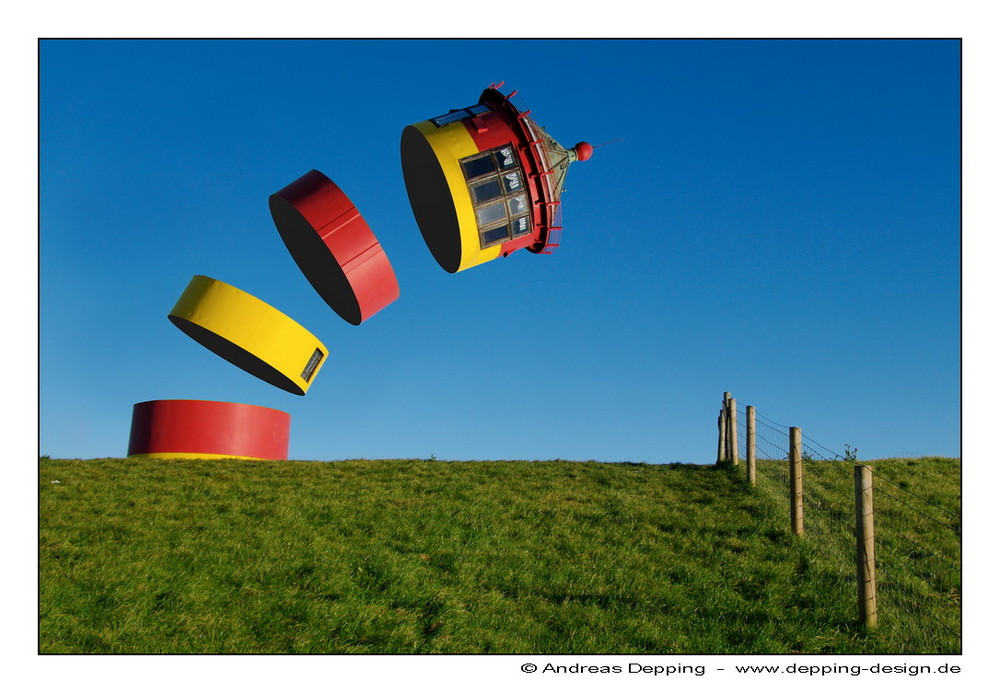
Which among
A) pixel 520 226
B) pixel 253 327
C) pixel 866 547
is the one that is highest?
pixel 520 226

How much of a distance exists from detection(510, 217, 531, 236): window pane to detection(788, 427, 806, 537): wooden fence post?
665cm

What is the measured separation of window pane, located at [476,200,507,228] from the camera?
16.5 m

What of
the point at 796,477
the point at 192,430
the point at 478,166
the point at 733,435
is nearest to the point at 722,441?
the point at 733,435

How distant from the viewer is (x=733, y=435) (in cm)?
2105

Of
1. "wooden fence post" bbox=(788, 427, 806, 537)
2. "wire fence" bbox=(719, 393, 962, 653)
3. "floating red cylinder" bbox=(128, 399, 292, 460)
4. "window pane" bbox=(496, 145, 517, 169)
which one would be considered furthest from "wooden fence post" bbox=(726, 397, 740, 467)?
"floating red cylinder" bbox=(128, 399, 292, 460)

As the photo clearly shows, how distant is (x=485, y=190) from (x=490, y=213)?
47cm

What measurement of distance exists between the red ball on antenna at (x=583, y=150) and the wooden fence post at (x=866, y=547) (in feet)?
32.0

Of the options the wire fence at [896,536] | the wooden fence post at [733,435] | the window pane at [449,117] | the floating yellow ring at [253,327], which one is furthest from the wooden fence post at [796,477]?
the floating yellow ring at [253,327]

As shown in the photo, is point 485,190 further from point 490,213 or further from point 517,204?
point 517,204

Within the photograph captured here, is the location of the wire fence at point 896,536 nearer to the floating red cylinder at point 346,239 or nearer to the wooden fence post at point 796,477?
the wooden fence post at point 796,477

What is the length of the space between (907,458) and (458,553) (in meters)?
13.6

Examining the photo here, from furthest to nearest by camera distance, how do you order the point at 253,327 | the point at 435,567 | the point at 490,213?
the point at 253,327 → the point at 490,213 → the point at 435,567

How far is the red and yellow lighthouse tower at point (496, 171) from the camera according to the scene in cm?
1625

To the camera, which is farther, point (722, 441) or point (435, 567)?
point (722, 441)
